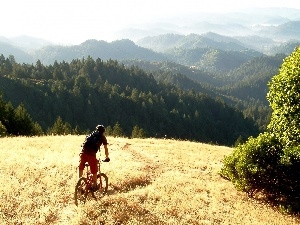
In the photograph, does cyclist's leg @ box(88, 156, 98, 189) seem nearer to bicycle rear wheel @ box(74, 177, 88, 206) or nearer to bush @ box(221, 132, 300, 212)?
bicycle rear wheel @ box(74, 177, 88, 206)

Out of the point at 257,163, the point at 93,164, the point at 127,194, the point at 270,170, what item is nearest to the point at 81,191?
the point at 93,164

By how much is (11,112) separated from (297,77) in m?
52.8

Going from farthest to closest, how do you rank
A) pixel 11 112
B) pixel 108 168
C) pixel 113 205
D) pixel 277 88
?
pixel 11 112
pixel 108 168
pixel 277 88
pixel 113 205

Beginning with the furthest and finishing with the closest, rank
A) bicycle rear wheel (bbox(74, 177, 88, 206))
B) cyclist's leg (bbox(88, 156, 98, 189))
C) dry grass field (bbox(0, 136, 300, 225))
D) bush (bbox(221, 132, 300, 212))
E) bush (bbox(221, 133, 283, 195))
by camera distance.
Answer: bush (bbox(221, 133, 283, 195)), bush (bbox(221, 132, 300, 212)), bicycle rear wheel (bbox(74, 177, 88, 206)), cyclist's leg (bbox(88, 156, 98, 189)), dry grass field (bbox(0, 136, 300, 225))

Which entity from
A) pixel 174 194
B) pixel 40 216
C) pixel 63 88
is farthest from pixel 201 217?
pixel 63 88

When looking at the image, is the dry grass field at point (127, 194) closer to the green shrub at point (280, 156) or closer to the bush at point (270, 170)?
the bush at point (270, 170)

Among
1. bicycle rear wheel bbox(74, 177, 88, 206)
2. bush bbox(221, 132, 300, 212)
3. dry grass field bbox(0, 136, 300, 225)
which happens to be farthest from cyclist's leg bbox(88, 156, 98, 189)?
bush bbox(221, 132, 300, 212)

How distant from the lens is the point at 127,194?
18.0 meters

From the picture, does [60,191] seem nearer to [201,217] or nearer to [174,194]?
[174,194]

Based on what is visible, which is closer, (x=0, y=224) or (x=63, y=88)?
(x=0, y=224)

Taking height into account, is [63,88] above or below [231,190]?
below

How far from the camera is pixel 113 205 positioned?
51.4ft

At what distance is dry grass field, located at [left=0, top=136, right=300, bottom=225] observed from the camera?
15.3 meters

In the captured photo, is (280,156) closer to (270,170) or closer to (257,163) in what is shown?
(270,170)
